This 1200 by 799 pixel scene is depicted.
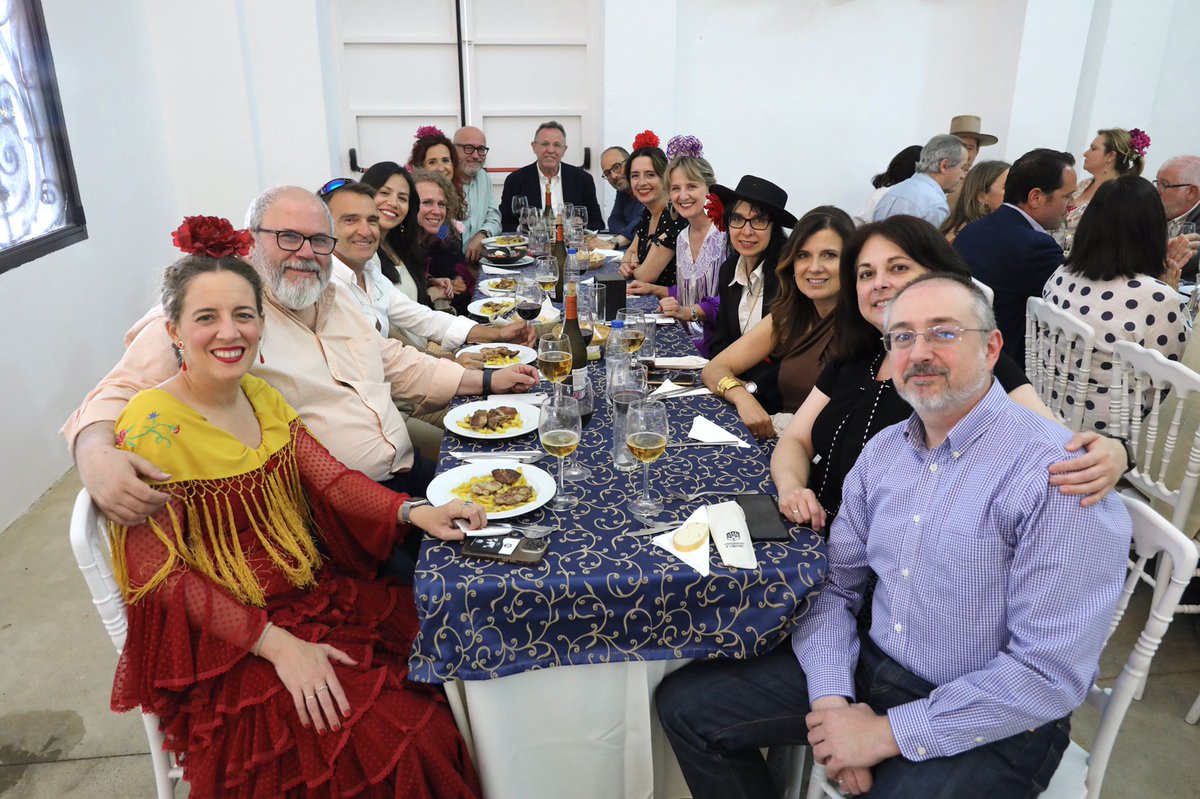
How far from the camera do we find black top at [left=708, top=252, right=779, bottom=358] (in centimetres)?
287

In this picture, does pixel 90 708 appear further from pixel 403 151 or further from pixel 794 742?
pixel 403 151

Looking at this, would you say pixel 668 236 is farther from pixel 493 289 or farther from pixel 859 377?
pixel 859 377

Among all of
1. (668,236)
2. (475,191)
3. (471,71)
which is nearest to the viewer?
(668,236)

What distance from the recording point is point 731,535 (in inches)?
58.4

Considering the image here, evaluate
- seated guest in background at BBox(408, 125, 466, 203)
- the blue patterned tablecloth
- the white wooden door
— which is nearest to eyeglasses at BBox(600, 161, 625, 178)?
the white wooden door

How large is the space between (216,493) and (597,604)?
835 millimetres

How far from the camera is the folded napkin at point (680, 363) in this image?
2.52m

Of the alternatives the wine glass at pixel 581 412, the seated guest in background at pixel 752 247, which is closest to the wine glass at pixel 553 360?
the wine glass at pixel 581 412

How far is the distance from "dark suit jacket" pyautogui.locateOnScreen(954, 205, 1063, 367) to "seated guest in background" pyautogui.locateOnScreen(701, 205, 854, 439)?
145cm

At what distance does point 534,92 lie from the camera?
635 centimetres

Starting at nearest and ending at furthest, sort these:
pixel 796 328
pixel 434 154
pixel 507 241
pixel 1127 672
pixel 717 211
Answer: pixel 1127 672 → pixel 796 328 → pixel 717 211 → pixel 434 154 → pixel 507 241

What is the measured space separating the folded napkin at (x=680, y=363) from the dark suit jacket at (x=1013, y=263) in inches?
65.4

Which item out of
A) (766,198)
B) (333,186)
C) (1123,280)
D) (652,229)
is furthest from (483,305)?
(1123,280)

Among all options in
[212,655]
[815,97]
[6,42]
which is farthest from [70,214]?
[815,97]
